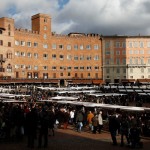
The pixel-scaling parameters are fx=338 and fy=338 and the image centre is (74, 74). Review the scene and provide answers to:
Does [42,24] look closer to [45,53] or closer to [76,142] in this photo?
[45,53]

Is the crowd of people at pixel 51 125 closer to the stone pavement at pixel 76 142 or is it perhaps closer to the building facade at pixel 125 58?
the stone pavement at pixel 76 142

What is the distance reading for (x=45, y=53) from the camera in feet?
290

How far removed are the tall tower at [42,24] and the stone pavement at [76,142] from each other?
68109 mm

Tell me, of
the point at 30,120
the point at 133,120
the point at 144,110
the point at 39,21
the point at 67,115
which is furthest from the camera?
the point at 39,21

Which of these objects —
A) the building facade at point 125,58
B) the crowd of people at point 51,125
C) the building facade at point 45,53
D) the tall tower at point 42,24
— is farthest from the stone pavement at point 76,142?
the building facade at point 125,58

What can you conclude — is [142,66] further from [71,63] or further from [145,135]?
[145,135]

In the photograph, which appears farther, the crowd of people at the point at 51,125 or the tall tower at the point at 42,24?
the tall tower at the point at 42,24

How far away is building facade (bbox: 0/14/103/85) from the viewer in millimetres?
79500

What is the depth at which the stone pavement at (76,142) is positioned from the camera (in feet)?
55.1

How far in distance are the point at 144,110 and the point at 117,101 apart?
23712 mm

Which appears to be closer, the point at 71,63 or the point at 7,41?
the point at 7,41

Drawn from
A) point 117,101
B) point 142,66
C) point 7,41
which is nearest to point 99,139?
point 117,101

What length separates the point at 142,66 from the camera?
9488 centimetres

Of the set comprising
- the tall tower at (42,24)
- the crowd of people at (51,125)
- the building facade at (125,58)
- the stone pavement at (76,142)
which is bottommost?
the stone pavement at (76,142)
